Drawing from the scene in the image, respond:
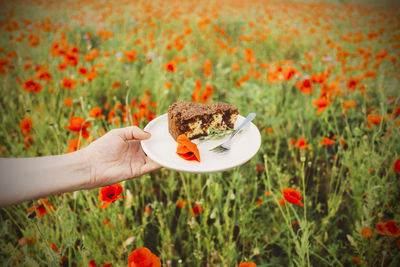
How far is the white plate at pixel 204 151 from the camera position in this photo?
1.17 meters

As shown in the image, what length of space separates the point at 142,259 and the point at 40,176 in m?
0.63

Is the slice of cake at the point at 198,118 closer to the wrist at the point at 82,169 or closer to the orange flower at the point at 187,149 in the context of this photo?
the orange flower at the point at 187,149

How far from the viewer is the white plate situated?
1174 millimetres

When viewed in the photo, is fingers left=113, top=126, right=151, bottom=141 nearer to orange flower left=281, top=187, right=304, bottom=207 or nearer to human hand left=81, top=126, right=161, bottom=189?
human hand left=81, top=126, right=161, bottom=189

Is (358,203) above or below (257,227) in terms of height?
above

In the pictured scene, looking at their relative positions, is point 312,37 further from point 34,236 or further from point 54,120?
point 34,236

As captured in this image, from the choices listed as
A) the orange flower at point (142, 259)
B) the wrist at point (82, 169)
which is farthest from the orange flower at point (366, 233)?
the wrist at point (82, 169)

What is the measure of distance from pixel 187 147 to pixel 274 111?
5.42 ft

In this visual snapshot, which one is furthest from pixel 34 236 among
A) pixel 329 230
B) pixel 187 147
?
pixel 329 230

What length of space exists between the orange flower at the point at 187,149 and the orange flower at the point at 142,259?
0.45 m

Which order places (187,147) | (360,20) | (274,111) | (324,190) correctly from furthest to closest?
(360,20)
(274,111)
(324,190)
(187,147)

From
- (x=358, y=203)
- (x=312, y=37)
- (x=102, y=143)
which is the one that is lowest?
(x=358, y=203)

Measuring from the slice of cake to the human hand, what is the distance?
0.69 feet

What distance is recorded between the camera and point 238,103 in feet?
8.30
